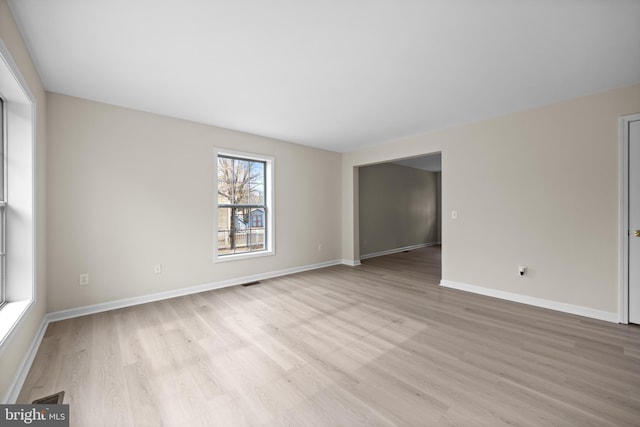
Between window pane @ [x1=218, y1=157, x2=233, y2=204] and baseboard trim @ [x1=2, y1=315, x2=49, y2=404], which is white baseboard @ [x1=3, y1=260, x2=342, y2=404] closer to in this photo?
baseboard trim @ [x1=2, y1=315, x2=49, y2=404]

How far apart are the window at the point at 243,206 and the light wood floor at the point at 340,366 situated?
1.26 m

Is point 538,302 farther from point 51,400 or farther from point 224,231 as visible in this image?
point 51,400

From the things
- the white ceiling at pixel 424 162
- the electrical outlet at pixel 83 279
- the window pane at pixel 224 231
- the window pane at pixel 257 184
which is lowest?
the electrical outlet at pixel 83 279

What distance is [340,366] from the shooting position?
2.02 metres

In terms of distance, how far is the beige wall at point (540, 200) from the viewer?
9.45 ft

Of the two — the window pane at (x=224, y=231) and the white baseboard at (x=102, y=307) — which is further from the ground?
the window pane at (x=224, y=231)

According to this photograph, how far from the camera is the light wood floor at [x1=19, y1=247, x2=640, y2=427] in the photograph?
1553 millimetres

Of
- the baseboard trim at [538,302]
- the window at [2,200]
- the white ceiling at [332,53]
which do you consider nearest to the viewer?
the white ceiling at [332,53]

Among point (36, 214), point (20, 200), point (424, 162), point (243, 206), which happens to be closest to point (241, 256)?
point (243, 206)

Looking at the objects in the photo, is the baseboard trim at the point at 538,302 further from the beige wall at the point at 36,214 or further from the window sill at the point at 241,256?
the beige wall at the point at 36,214

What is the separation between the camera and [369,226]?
22.2 ft

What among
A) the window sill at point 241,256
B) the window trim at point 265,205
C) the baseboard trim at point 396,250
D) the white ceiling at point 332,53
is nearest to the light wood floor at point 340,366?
the window sill at point 241,256

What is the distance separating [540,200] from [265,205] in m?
4.11

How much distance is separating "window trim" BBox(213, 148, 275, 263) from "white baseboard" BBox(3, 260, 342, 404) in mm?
372
